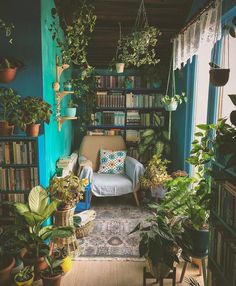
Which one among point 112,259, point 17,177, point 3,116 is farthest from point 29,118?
point 112,259

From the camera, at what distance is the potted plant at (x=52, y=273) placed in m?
2.17

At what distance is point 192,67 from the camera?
353 centimetres

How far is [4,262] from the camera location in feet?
7.57

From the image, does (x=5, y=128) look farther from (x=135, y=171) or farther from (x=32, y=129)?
(x=135, y=171)

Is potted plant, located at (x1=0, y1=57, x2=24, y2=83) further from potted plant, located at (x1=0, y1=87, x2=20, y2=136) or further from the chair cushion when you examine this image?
the chair cushion

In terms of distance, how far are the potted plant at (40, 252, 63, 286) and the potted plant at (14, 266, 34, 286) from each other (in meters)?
0.09

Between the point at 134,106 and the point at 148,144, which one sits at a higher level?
the point at 134,106

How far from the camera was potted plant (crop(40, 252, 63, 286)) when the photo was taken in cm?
217

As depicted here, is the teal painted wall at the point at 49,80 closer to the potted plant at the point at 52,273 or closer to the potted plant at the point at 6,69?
the potted plant at the point at 6,69

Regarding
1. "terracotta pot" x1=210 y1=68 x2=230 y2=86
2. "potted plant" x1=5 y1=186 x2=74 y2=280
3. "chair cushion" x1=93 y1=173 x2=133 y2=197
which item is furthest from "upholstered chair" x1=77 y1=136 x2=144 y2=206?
"terracotta pot" x1=210 y1=68 x2=230 y2=86

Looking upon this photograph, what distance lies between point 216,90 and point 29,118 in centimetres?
183

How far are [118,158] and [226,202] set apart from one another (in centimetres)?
255

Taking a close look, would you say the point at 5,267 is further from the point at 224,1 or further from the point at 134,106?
the point at 134,106

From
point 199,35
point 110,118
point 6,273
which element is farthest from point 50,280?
point 110,118
